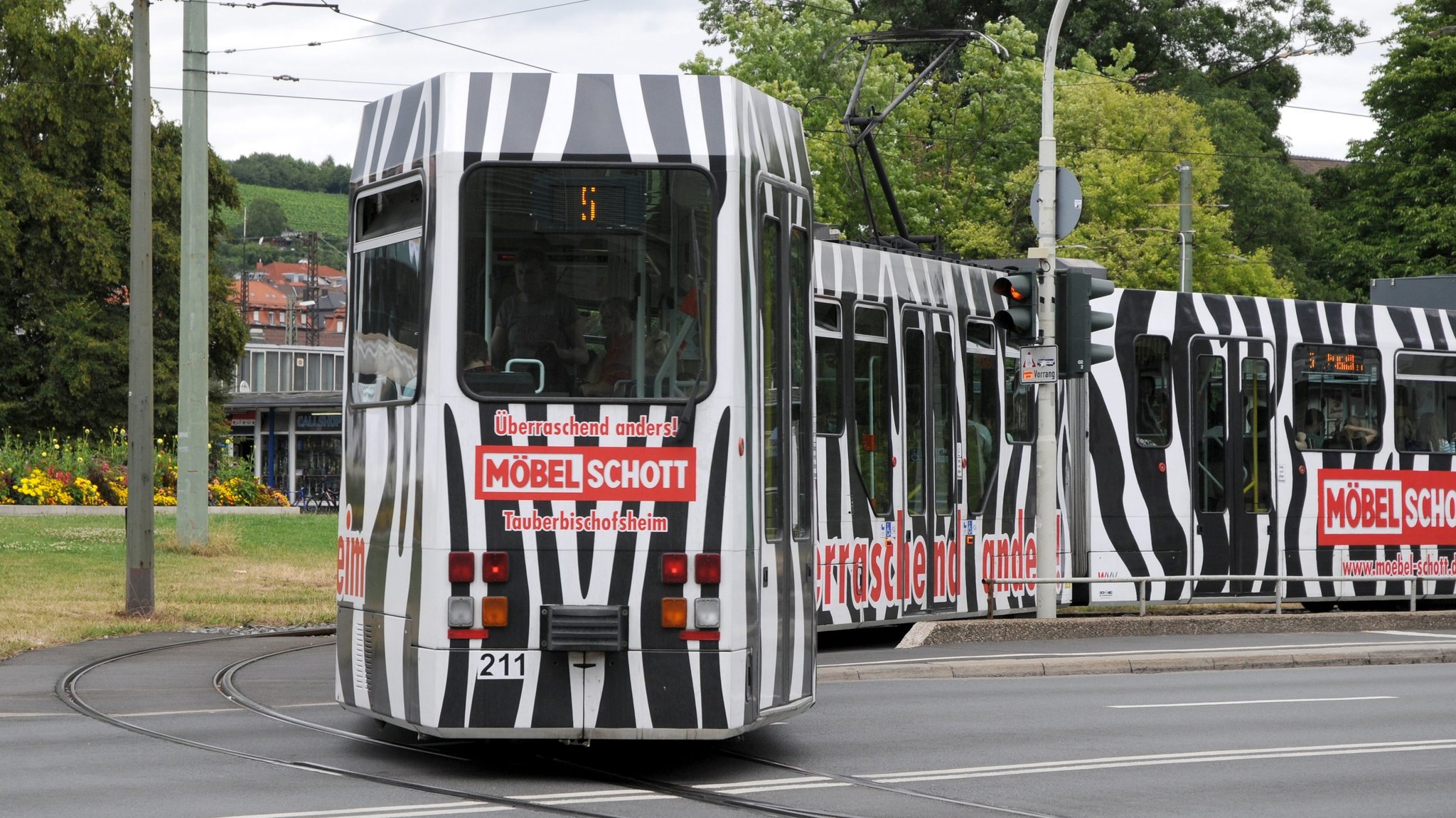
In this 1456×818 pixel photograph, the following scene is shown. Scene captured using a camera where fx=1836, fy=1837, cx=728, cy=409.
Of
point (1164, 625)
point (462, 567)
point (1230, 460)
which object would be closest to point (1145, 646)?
point (1164, 625)

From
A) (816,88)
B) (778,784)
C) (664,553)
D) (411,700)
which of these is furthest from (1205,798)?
(816,88)

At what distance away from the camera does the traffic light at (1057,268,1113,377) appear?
55.7 ft

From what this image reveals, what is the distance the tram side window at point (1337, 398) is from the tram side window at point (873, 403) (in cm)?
606

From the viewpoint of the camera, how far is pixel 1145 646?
16.6m

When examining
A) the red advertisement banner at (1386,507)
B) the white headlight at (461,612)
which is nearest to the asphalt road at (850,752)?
the white headlight at (461,612)

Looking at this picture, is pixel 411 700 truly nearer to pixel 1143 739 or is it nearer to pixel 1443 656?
pixel 1143 739

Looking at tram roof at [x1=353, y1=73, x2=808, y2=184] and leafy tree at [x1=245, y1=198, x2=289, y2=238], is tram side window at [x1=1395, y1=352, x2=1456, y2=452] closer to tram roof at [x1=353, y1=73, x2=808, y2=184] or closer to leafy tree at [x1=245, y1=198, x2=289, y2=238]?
tram roof at [x1=353, y1=73, x2=808, y2=184]

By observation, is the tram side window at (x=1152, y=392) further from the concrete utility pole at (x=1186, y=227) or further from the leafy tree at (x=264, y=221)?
the leafy tree at (x=264, y=221)

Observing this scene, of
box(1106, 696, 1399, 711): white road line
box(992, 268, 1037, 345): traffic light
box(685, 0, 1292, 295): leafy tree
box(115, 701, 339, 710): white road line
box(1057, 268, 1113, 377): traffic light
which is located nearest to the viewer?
box(115, 701, 339, 710): white road line

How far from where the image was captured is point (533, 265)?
336 inches

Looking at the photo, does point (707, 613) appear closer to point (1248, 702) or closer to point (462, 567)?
point (462, 567)

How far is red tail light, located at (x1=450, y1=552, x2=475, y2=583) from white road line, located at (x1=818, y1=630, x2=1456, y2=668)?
6347 mm

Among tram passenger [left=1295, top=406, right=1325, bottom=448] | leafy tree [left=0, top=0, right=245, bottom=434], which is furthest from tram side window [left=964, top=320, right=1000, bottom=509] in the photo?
leafy tree [left=0, top=0, right=245, bottom=434]

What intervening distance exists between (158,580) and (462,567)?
1399 centimetres
